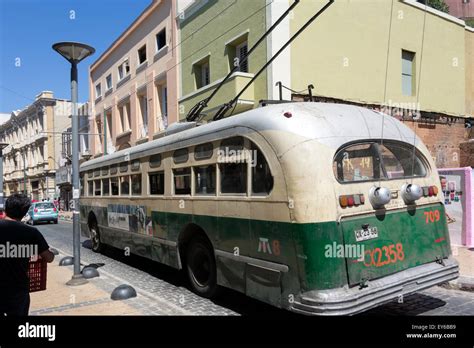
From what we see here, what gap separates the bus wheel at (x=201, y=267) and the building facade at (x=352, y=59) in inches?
288

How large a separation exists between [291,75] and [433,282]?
354 inches

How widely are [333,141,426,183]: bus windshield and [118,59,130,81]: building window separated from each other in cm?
2222

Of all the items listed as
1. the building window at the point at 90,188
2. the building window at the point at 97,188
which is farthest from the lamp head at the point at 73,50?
the building window at the point at 90,188

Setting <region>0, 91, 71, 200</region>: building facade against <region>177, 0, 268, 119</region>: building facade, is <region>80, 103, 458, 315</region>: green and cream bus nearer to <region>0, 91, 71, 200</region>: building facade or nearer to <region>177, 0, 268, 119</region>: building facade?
<region>177, 0, 268, 119</region>: building facade

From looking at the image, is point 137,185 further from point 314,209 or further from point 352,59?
point 352,59

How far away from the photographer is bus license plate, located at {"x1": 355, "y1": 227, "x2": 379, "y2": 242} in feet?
14.7

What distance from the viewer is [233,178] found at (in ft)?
18.1

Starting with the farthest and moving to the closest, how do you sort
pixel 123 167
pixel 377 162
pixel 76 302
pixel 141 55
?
pixel 141 55 → pixel 123 167 → pixel 76 302 → pixel 377 162

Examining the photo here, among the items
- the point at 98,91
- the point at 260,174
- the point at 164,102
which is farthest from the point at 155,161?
the point at 98,91

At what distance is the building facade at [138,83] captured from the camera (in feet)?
63.9

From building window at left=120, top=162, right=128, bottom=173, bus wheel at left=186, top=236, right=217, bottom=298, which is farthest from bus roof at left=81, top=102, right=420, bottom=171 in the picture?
building window at left=120, top=162, right=128, bottom=173

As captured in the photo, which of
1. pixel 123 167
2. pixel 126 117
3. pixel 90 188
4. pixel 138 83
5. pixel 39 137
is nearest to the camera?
pixel 123 167

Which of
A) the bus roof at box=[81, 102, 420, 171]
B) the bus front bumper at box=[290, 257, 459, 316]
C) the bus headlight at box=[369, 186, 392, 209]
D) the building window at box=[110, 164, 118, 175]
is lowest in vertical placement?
the bus front bumper at box=[290, 257, 459, 316]

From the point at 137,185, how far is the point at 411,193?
5505 mm
